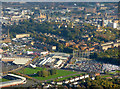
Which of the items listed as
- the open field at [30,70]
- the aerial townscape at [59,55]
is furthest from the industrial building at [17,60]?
the open field at [30,70]

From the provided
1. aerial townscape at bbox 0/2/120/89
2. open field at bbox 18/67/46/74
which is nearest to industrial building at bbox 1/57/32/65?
aerial townscape at bbox 0/2/120/89

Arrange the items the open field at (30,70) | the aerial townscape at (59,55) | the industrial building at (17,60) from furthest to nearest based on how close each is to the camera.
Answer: the industrial building at (17,60)
the open field at (30,70)
the aerial townscape at (59,55)

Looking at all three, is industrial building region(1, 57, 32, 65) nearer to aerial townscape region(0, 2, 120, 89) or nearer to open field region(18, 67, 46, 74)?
aerial townscape region(0, 2, 120, 89)

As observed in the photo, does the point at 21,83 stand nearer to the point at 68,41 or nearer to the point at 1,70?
the point at 1,70

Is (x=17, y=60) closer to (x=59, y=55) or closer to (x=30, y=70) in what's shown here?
(x=30, y=70)

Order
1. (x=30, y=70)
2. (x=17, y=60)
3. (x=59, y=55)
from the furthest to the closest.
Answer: (x=59, y=55) → (x=17, y=60) → (x=30, y=70)

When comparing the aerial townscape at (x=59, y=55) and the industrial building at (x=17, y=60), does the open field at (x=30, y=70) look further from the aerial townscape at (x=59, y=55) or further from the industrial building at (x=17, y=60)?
the industrial building at (x=17, y=60)

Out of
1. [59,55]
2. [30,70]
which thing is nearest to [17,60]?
[30,70]

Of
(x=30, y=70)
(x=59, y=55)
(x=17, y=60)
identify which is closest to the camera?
(x=30, y=70)
